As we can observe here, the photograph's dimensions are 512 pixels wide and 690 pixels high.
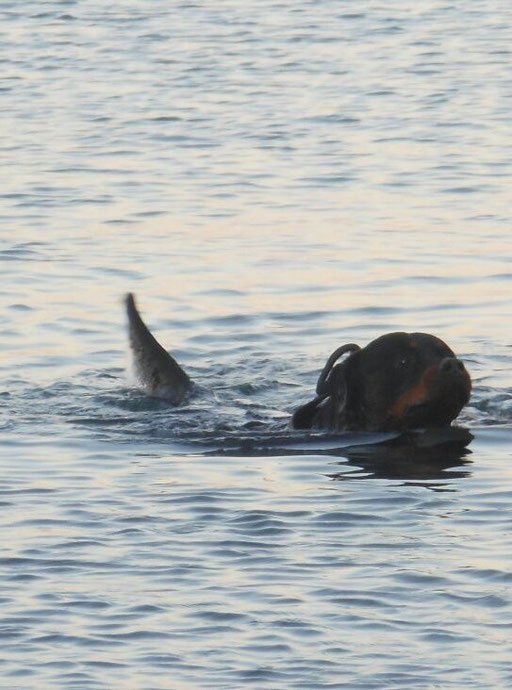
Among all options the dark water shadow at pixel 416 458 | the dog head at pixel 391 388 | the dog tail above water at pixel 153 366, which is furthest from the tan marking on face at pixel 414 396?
the dog tail above water at pixel 153 366

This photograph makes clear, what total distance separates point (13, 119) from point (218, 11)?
9.96 m

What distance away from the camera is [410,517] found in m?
9.26

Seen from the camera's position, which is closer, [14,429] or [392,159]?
[14,429]

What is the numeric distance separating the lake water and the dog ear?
15 centimetres

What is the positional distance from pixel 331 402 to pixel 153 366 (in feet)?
4.37

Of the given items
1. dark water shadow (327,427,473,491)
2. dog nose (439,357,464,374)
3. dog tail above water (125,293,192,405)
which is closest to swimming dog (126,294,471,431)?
dog nose (439,357,464,374)

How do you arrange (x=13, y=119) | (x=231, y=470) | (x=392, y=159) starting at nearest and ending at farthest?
(x=231, y=470) → (x=392, y=159) → (x=13, y=119)

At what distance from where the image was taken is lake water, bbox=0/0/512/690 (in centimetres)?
764

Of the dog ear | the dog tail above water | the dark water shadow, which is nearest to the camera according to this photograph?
the dark water shadow

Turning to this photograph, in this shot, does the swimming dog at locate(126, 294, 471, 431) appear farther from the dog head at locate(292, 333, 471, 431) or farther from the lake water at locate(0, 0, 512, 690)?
the lake water at locate(0, 0, 512, 690)

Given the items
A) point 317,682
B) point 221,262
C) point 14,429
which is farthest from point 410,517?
point 221,262

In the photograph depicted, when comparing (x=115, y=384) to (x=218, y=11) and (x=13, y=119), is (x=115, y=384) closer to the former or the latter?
(x=13, y=119)

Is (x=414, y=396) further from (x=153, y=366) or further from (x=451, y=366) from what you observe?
(x=153, y=366)

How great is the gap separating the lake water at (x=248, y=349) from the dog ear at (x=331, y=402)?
15 cm
